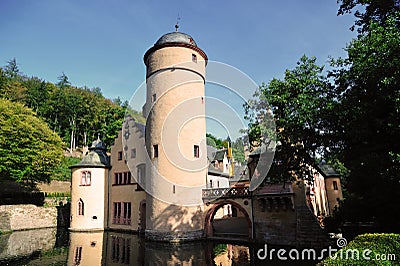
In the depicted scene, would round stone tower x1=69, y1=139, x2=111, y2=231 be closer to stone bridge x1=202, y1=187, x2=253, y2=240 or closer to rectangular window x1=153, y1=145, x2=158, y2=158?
rectangular window x1=153, y1=145, x2=158, y2=158

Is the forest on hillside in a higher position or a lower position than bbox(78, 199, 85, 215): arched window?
higher

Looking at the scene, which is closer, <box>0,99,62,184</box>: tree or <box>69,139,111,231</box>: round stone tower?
<box>69,139,111,231</box>: round stone tower

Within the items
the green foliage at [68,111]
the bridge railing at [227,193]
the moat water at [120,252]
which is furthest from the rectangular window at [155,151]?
the green foliage at [68,111]

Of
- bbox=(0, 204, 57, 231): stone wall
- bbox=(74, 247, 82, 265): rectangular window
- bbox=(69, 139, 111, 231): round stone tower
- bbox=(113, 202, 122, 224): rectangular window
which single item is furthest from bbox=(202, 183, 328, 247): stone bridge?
bbox=(0, 204, 57, 231): stone wall

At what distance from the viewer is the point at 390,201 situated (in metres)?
12.3

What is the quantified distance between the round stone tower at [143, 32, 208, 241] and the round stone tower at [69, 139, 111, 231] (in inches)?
310

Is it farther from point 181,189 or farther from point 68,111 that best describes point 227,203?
point 68,111

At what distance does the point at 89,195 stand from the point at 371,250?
23118mm

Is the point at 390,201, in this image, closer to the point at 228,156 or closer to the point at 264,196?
the point at 264,196

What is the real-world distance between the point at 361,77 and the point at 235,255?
1067cm

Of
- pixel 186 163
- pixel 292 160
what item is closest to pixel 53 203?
pixel 186 163

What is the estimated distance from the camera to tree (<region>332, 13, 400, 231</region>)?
9170mm

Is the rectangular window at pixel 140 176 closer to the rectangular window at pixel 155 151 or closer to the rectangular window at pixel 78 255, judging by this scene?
the rectangular window at pixel 155 151

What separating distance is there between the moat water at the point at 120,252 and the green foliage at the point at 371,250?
18.7 feet
